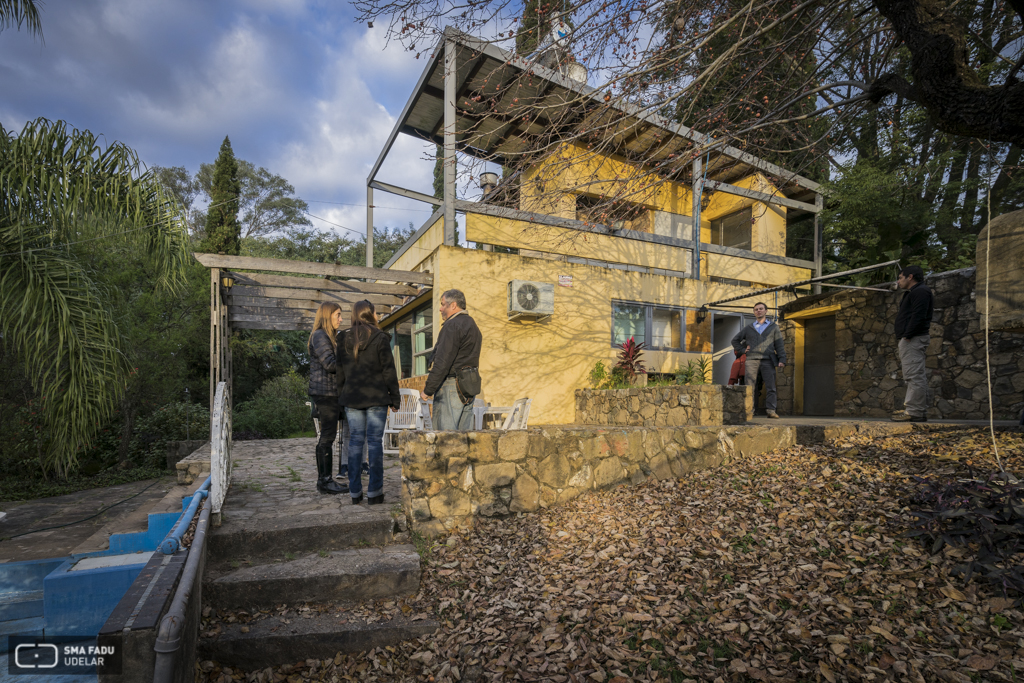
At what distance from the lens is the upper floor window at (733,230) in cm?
1127

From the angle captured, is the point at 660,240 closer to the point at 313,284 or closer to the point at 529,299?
the point at 529,299

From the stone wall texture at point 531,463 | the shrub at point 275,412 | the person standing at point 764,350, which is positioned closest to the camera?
the stone wall texture at point 531,463

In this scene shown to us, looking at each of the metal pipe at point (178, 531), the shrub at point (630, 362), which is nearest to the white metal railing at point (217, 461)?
the metal pipe at point (178, 531)

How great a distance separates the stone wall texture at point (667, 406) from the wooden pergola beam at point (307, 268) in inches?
140

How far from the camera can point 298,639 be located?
8.98ft

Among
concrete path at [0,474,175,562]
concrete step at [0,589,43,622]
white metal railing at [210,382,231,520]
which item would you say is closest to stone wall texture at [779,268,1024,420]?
white metal railing at [210,382,231,520]

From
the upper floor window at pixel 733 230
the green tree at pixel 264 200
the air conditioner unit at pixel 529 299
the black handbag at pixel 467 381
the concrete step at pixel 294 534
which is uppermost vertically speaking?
the green tree at pixel 264 200

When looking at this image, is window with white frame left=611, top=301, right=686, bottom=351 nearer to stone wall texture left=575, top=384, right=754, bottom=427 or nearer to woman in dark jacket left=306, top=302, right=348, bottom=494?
stone wall texture left=575, top=384, right=754, bottom=427

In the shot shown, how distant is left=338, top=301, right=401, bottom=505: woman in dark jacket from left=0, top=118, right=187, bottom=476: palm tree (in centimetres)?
442

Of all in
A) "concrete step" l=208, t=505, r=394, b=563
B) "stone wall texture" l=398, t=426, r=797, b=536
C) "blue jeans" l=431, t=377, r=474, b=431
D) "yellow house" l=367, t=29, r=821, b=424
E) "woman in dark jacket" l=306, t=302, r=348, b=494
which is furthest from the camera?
"yellow house" l=367, t=29, r=821, b=424

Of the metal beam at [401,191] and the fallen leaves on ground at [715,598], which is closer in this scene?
the fallen leaves on ground at [715,598]

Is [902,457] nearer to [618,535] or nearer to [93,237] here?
[618,535]

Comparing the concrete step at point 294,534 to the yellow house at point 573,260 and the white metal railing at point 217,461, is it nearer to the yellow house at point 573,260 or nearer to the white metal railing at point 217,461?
the white metal railing at point 217,461

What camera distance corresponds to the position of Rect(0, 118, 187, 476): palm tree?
6.06m
